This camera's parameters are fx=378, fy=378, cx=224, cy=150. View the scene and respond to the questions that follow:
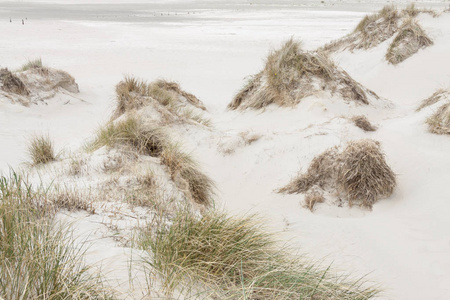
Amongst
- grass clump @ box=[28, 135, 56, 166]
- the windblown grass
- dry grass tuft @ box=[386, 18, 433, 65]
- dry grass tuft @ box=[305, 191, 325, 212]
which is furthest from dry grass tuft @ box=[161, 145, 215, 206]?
dry grass tuft @ box=[386, 18, 433, 65]

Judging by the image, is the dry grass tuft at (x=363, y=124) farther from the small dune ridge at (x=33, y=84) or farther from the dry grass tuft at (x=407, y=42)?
the small dune ridge at (x=33, y=84)

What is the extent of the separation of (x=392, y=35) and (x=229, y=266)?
12095 millimetres

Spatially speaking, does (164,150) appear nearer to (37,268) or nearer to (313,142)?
(313,142)

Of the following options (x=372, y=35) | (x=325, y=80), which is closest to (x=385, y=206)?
(x=325, y=80)

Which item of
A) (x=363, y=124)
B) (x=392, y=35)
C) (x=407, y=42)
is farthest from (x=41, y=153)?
(x=392, y=35)

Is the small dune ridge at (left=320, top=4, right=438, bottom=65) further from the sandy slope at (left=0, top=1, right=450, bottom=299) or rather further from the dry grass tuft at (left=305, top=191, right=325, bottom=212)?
the dry grass tuft at (left=305, top=191, right=325, bottom=212)

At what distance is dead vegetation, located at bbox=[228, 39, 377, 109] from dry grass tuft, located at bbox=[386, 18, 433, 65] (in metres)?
3.36

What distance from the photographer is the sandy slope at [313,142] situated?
3.64m

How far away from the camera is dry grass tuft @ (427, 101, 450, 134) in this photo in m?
5.15

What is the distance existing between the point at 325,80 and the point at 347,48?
6.18 m

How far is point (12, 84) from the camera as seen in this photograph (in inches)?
355

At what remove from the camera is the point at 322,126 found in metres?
6.32

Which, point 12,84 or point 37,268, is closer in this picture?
point 37,268

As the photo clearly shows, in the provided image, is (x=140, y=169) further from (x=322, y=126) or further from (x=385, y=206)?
(x=322, y=126)
